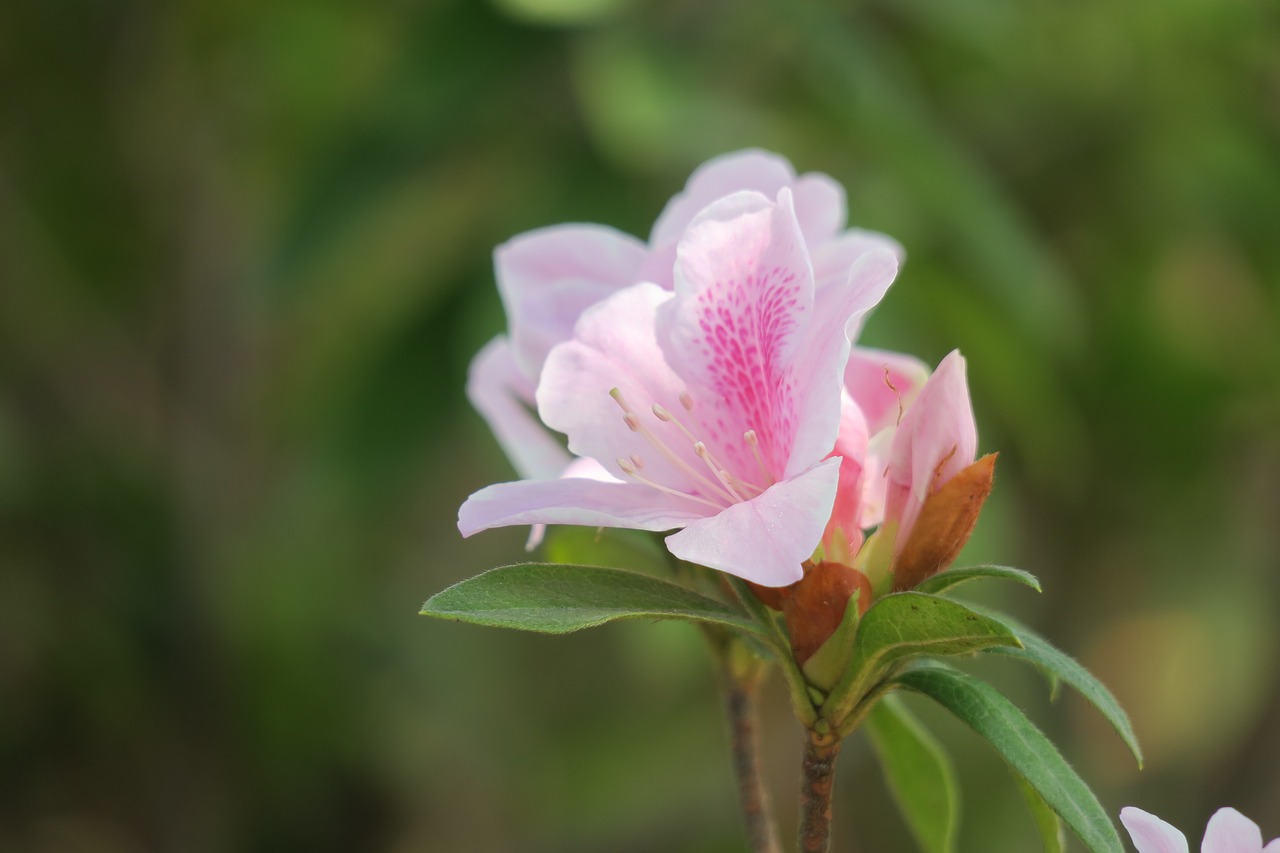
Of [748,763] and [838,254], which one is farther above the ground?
[838,254]

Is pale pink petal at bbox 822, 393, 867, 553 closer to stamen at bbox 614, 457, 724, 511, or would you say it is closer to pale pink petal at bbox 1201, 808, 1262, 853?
stamen at bbox 614, 457, 724, 511

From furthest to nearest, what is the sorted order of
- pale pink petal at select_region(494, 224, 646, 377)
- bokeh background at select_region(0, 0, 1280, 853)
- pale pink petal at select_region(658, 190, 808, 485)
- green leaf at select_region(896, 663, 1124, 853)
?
1. bokeh background at select_region(0, 0, 1280, 853)
2. pale pink petal at select_region(494, 224, 646, 377)
3. pale pink petal at select_region(658, 190, 808, 485)
4. green leaf at select_region(896, 663, 1124, 853)

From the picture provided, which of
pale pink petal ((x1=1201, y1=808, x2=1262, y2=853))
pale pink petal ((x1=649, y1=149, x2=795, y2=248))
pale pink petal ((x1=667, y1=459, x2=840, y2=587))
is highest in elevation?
pale pink petal ((x1=649, y1=149, x2=795, y2=248))

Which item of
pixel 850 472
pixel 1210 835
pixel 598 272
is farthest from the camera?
pixel 598 272

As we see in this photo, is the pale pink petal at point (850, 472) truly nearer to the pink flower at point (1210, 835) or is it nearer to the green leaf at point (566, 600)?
the green leaf at point (566, 600)

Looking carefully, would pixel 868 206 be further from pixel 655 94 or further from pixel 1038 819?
pixel 1038 819

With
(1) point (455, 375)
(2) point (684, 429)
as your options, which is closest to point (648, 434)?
(2) point (684, 429)

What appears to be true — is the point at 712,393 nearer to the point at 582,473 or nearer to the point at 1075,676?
the point at 582,473

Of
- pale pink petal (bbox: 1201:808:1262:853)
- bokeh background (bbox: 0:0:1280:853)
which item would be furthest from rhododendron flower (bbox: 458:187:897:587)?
bokeh background (bbox: 0:0:1280:853)
